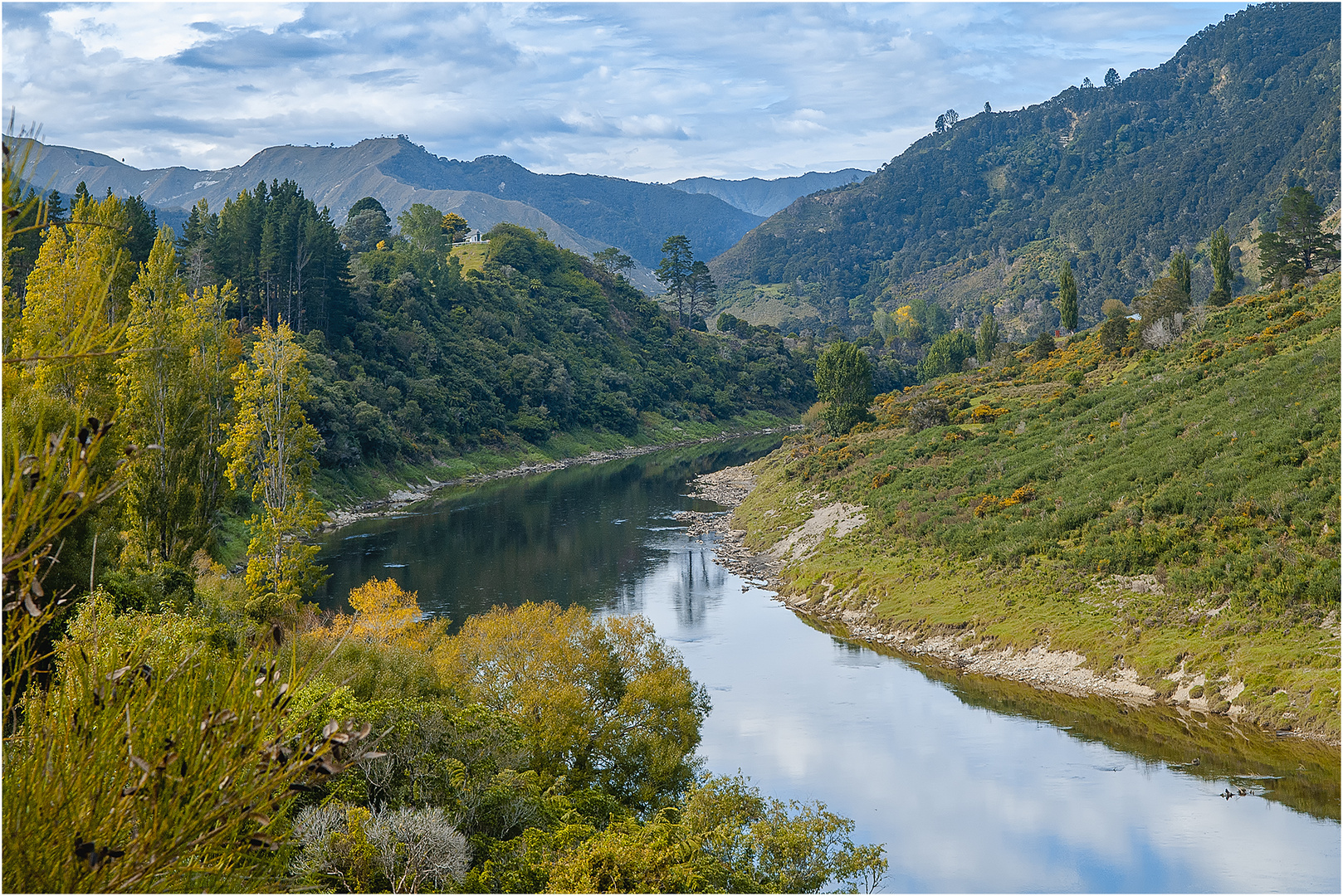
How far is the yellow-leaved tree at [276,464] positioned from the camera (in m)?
39.2

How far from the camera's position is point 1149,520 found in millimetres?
45938

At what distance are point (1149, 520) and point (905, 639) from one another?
1284 cm

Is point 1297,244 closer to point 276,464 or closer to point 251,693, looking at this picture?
point 276,464

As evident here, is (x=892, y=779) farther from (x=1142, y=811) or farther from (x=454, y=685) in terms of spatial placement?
(x=454, y=685)

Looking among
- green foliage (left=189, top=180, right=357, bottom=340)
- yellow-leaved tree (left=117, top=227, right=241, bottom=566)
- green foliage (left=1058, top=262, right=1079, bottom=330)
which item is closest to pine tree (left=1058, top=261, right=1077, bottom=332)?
green foliage (left=1058, top=262, right=1079, bottom=330)

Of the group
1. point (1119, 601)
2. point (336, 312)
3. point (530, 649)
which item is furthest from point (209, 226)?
point (1119, 601)

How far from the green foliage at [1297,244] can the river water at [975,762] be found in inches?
2573

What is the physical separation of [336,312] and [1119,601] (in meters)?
95.5

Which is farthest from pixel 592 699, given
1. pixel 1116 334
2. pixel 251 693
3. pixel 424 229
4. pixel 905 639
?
pixel 424 229

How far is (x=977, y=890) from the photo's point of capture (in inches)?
1006

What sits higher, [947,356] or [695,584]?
[947,356]

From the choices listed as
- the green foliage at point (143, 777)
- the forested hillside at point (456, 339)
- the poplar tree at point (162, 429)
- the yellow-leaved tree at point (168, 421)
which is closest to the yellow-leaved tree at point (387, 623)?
the yellow-leaved tree at point (168, 421)

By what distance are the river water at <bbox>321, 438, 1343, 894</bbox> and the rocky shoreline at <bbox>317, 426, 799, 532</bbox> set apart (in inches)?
899

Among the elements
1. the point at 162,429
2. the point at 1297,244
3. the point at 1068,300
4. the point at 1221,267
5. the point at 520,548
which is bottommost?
the point at 520,548
